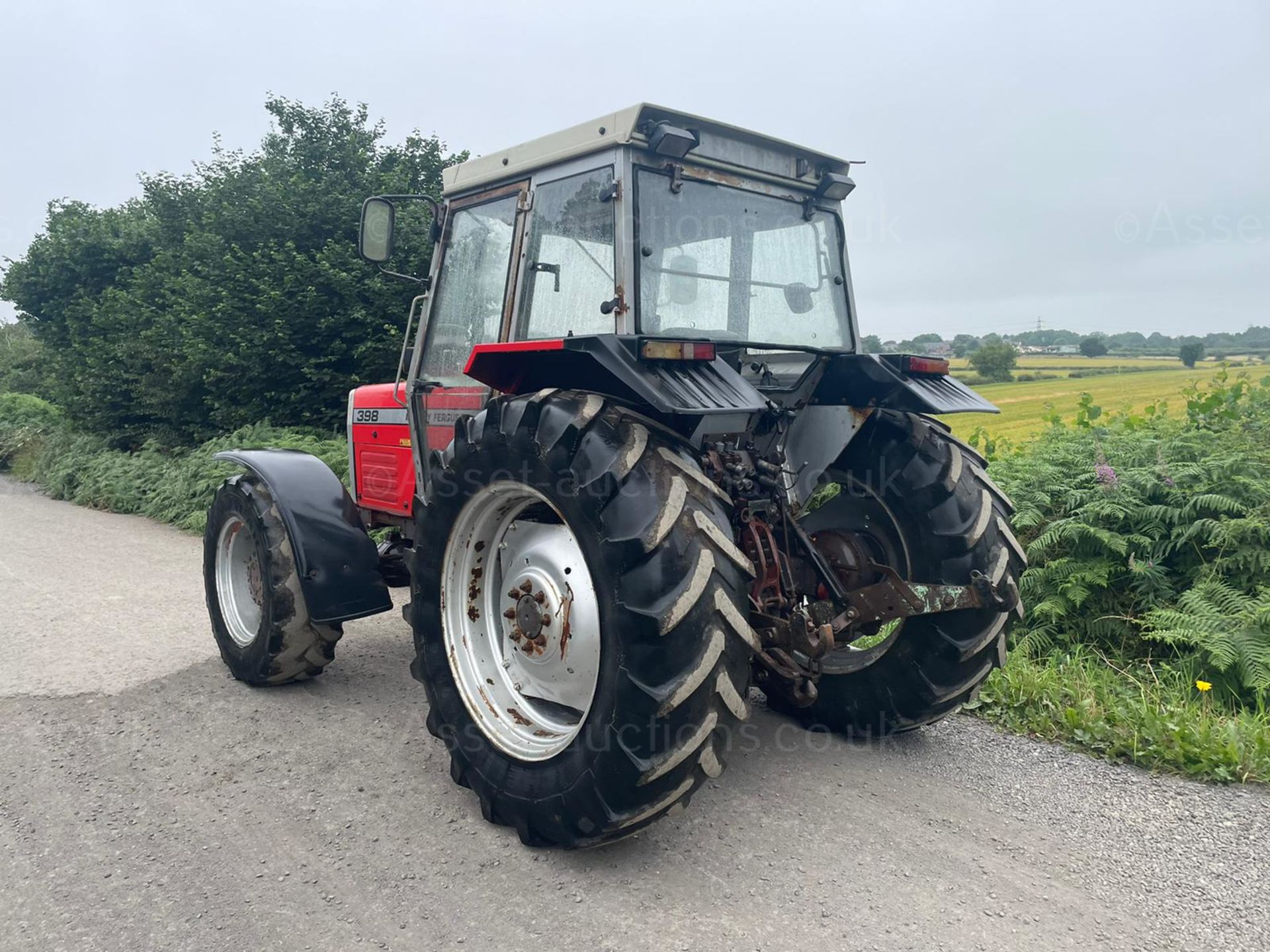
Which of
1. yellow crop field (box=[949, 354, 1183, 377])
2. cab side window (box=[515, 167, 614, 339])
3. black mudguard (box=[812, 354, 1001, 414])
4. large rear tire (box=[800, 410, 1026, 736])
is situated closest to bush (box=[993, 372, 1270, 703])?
large rear tire (box=[800, 410, 1026, 736])

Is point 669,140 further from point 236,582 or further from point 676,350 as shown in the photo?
point 236,582

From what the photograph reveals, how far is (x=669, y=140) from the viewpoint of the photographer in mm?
3365

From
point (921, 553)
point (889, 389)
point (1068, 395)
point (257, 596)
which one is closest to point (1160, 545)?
point (921, 553)

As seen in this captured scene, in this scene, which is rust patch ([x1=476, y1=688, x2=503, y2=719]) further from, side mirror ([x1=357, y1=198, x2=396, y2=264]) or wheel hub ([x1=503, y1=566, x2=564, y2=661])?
side mirror ([x1=357, y1=198, x2=396, y2=264])

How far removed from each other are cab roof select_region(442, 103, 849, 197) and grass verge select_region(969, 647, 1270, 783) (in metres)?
2.53

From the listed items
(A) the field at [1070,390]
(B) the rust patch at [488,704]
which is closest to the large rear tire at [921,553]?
(B) the rust patch at [488,704]

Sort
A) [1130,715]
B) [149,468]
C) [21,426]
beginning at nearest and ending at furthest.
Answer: [1130,715] → [149,468] → [21,426]

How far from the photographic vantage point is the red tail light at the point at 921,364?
380cm

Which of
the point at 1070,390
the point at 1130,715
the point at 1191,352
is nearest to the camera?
the point at 1130,715

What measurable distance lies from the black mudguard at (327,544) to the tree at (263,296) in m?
6.72

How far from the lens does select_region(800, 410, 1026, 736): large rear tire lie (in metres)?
3.67

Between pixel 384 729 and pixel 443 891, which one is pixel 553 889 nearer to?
pixel 443 891

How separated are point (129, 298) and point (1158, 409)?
48.7 feet

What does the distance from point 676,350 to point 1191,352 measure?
26.8ft
